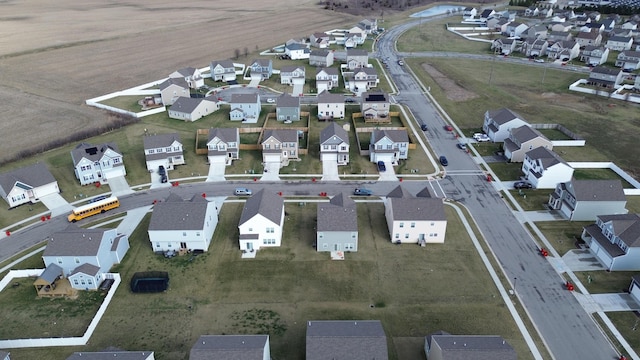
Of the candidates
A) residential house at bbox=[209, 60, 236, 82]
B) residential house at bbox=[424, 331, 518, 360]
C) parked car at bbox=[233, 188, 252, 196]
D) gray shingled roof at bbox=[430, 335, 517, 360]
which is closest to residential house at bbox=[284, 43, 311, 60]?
residential house at bbox=[209, 60, 236, 82]

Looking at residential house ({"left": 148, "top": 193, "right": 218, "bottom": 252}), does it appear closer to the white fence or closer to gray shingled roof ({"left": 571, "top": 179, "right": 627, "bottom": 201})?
the white fence

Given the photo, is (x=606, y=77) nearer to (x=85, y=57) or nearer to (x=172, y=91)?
(x=172, y=91)

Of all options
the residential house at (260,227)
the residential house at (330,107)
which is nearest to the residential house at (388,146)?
the residential house at (330,107)

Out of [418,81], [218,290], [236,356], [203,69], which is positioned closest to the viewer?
[236,356]

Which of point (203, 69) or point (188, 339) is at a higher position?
point (203, 69)

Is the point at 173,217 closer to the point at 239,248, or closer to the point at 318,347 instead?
the point at 239,248

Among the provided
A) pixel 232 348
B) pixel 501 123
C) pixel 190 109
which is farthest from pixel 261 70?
pixel 232 348

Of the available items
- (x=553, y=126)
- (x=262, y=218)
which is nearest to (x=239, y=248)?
(x=262, y=218)
